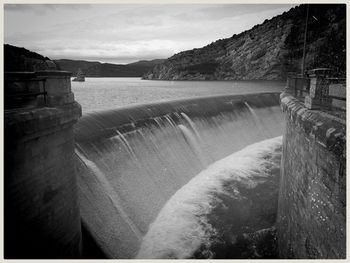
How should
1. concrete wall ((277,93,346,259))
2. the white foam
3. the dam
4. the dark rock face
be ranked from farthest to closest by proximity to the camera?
1. the white foam
2. the dark rock face
3. the dam
4. concrete wall ((277,93,346,259))

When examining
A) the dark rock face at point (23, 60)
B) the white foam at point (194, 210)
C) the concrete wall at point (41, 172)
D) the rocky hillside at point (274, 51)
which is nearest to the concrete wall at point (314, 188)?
the white foam at point (194, 210)

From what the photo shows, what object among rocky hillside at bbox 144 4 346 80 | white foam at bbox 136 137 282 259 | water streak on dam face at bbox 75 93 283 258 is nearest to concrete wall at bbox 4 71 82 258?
water streak on dam face at bbox 75 93 283 258

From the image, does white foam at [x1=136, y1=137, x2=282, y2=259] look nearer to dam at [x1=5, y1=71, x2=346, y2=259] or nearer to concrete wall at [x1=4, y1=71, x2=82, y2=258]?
dam at [x1=5, y1=71, x2=346, y2=259]

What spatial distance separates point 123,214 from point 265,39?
109 metres

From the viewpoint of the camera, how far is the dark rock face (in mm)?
5937

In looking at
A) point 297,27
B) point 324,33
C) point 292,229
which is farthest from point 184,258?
point 297,27

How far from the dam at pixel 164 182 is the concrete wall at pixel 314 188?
0.03 metres

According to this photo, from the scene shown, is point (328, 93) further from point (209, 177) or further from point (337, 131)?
point (209, 177)

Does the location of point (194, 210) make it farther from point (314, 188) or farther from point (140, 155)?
point (314, 188)

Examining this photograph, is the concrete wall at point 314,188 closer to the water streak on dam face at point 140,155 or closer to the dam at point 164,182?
the dam at point 164,182

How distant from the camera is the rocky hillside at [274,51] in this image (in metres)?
77.5

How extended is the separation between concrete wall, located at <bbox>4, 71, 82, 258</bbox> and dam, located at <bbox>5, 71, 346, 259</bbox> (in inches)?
0.9

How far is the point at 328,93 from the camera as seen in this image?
751 cm

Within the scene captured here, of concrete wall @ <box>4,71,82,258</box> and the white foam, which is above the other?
concrete wall @ <box>4,71,82,258</box>
